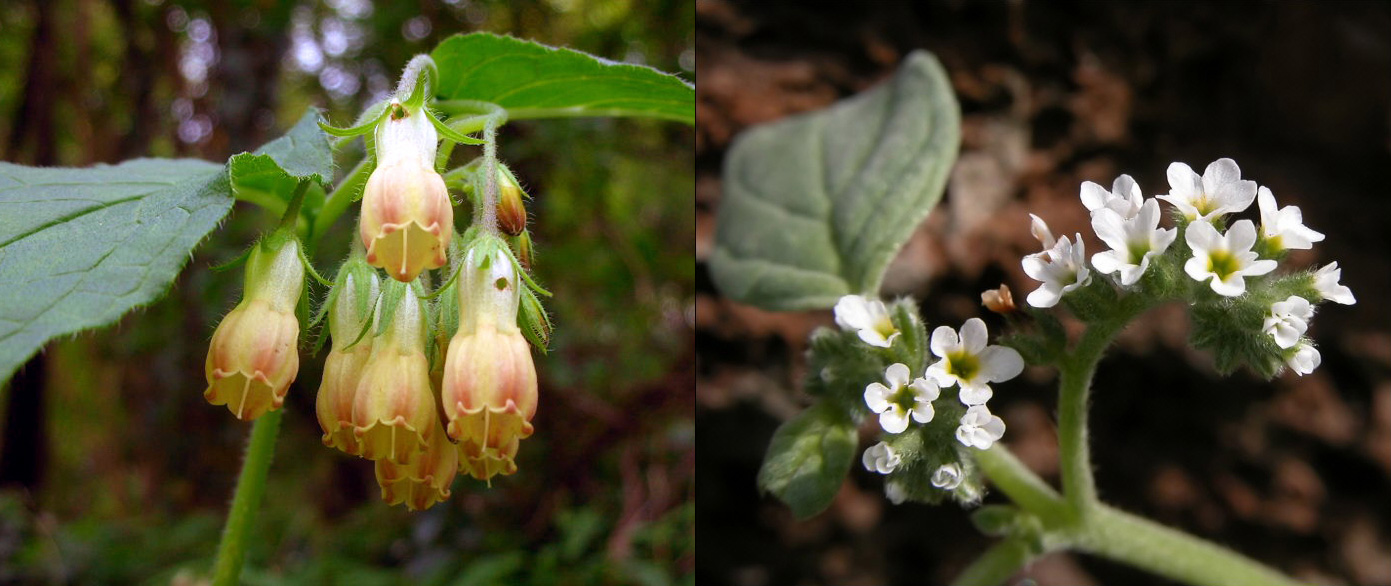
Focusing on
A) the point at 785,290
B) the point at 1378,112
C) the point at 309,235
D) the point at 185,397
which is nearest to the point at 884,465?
the point at 785,290

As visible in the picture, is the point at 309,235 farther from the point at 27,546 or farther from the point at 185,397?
the point at 185,397

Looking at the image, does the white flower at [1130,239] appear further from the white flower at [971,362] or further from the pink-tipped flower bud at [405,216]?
the pink-tipped flower bud at [405,216]

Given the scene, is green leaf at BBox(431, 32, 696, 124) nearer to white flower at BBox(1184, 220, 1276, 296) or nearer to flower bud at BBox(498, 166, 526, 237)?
flower bud at BBox(498, 166, 526, 237)

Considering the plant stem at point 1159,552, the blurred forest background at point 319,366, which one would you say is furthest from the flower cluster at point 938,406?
the blurred forest background at point 319,366

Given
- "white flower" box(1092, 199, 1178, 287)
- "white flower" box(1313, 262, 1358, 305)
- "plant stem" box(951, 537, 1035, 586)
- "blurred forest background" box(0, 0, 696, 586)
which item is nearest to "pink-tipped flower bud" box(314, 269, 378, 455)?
"white flower" box(1092, 199, 1178, 287)

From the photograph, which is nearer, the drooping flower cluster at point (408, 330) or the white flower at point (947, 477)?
the drooping flower cluster at point (408, 330)

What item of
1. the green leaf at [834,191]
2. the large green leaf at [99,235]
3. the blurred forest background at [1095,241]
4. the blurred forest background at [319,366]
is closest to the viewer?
the large green leaf at [99,235]
